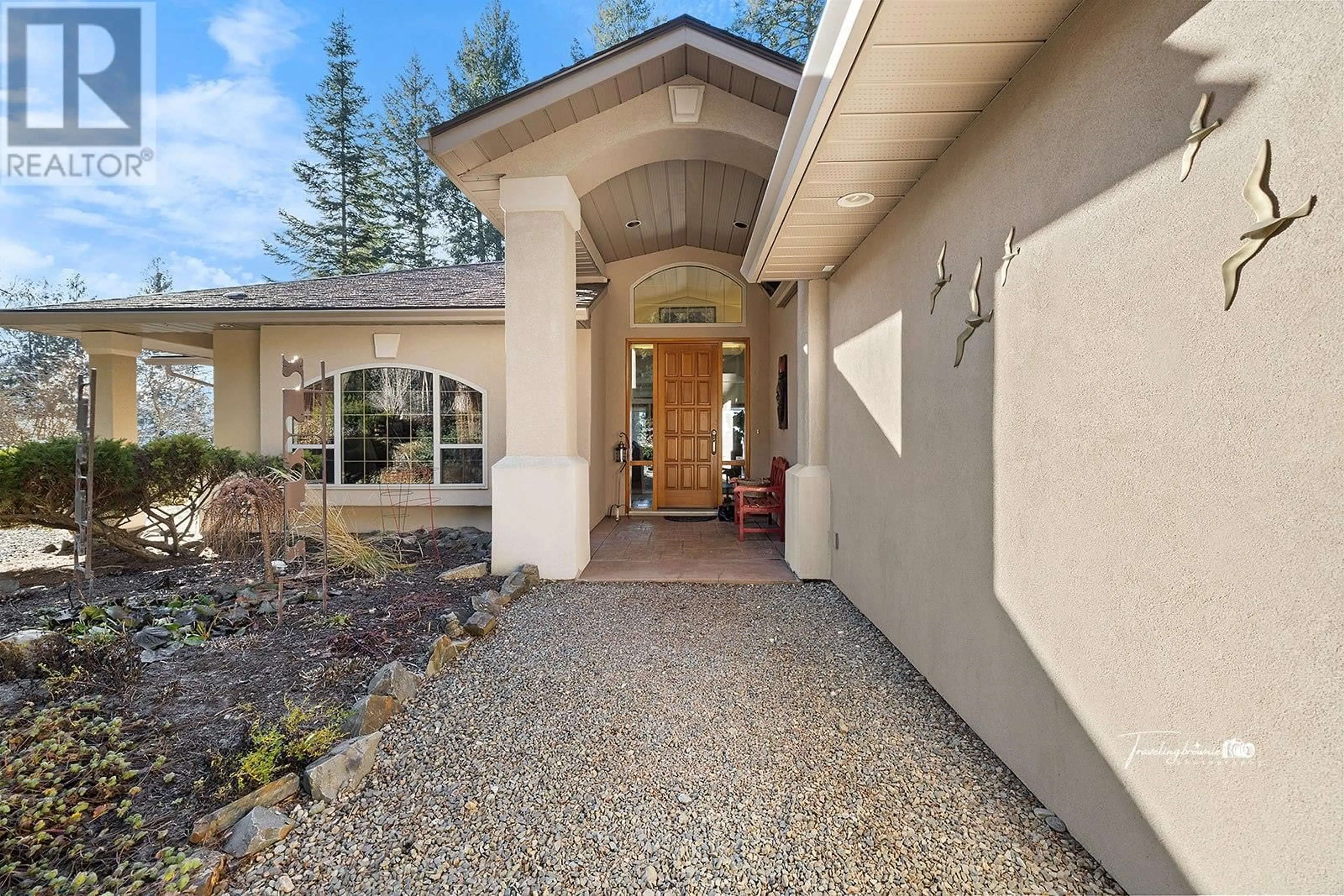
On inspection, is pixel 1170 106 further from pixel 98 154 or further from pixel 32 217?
pixel 32 217

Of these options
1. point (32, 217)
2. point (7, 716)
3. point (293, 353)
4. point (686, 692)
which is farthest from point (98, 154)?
point (32, 217)

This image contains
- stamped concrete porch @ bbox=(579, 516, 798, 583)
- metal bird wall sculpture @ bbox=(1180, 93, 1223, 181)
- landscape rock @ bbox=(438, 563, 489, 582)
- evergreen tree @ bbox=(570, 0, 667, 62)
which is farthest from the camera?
evergreen tree @ bbox=(570, 0, 667, 62)

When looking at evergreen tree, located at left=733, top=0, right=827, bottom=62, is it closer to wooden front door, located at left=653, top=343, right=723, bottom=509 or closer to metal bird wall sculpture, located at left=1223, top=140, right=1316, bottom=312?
wooden front door, located at left=653, top=343, right=723, bottom=509

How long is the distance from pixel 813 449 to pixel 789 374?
1.96 meters

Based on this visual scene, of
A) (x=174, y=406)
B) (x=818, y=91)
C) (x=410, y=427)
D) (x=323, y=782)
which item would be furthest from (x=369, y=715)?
(x=174, y=406)

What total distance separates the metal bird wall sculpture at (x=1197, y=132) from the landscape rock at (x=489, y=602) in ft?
12.6

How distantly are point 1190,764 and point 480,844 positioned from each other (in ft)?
6.39

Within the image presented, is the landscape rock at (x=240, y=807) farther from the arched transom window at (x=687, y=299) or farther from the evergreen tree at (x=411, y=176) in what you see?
the evergreen tree at (x=411, y=176)

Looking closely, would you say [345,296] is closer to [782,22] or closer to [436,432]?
[436,432]

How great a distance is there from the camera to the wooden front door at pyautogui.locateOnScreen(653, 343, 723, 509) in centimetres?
852

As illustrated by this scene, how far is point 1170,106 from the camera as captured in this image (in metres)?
1.49

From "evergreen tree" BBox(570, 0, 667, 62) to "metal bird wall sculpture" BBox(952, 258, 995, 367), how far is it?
1682 cm

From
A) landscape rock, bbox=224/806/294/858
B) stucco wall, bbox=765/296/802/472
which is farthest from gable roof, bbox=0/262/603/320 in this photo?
landscape rock, bbox=224/806/294/858

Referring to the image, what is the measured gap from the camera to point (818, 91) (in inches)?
93.9
